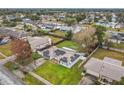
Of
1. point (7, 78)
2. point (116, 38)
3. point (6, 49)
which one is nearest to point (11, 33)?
point (6, 49)

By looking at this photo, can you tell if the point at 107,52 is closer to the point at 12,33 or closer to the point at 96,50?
the point at 96,50

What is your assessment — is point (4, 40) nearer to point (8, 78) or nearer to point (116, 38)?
point (8, 78)

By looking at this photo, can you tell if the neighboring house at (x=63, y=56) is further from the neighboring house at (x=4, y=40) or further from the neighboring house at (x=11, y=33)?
the neighboring house at (x=4, y=40)

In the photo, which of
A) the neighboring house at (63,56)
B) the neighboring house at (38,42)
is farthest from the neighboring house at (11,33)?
the neighboring house at (63,56)

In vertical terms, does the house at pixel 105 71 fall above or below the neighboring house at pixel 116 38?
below

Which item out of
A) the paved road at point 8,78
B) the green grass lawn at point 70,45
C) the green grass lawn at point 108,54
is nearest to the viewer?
the paved road at point 8,78

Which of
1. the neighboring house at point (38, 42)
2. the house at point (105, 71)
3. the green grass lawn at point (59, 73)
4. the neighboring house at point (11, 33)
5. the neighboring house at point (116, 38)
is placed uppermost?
the neighboring house at point (11, 33)
